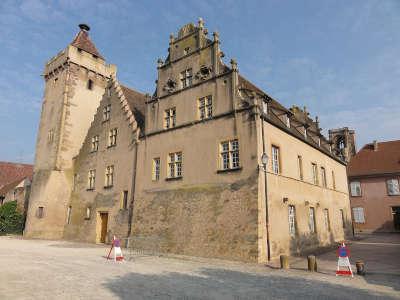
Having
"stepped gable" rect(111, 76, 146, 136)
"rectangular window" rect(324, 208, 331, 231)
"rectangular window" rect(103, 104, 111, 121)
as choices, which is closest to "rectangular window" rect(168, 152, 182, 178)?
"stepped gable" rect(111, 76, 146, 136)

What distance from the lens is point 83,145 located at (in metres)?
29.7

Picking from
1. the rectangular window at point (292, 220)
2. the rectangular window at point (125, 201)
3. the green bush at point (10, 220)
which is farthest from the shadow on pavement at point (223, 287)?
the green bush at point (10, 220)

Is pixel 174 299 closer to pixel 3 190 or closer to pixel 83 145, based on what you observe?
pixel 83 145

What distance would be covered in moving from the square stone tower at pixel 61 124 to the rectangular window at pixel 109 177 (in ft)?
19.4

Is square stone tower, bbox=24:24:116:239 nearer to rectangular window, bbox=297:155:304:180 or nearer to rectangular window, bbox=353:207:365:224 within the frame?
rectangular window, bbox=297:155:304:180

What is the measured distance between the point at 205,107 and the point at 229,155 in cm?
373

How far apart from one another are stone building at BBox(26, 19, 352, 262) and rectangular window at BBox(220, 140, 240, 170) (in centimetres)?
6

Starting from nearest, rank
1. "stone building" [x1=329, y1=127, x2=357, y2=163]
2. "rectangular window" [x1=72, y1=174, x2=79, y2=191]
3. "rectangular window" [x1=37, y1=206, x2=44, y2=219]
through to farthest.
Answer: "rectangular window" [x1=37, y1=206, x2=44, y2=219], "rectangular window" [x1=72, y1=174, x2=79, y2=191], "stone building" [x1=329, y1=127, x2=357, y2=163]

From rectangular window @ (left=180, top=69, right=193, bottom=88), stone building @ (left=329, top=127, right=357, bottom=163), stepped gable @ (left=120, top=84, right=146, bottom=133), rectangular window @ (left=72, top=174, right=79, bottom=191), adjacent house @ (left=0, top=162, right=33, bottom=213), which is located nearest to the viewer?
rectangular window @ (left=180, top=69, right=193, bottom=88)

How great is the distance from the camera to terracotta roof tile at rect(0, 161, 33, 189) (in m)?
49.3

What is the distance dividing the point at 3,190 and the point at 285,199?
43.6 metres

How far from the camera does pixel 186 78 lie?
2081 centimetres

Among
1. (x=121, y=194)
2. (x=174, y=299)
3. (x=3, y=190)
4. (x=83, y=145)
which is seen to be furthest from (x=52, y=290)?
(x=3, y=190)

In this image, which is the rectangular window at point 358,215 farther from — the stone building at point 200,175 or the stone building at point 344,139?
the stone building at point 200,175
